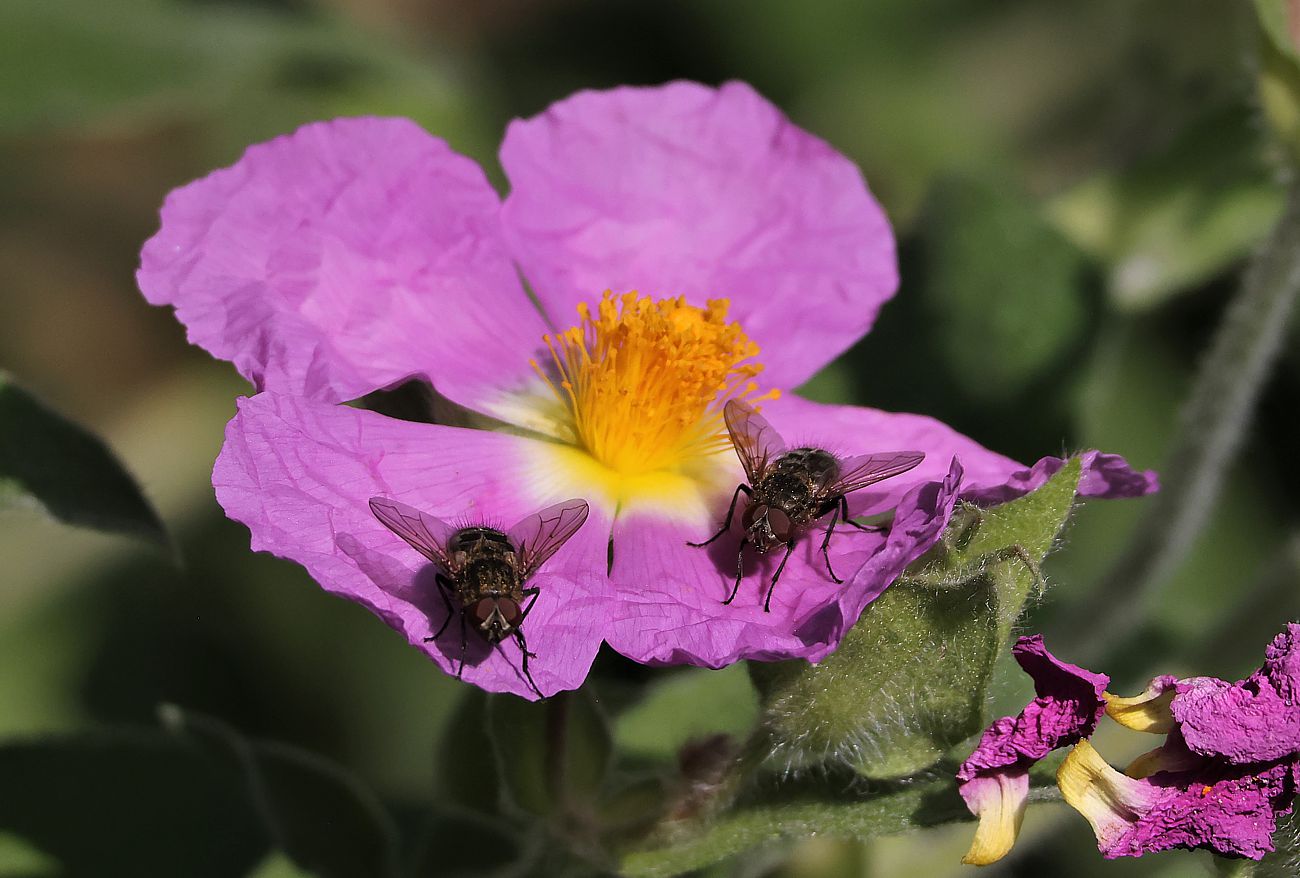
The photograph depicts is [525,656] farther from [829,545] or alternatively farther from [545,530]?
[829,545]

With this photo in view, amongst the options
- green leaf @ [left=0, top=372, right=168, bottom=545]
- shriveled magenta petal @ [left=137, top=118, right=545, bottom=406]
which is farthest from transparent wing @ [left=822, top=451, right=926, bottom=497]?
green leaf @ [left=0, top=372, right=168, bottom=545]

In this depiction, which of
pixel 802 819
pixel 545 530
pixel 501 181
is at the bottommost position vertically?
pixel 802 819

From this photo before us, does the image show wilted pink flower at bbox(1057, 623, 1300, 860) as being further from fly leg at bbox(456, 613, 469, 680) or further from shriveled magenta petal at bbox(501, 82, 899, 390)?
shriveled magenta petal at bbox(501, 82, 899, 390)

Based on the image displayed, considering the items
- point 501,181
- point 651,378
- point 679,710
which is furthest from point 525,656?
point 501,181

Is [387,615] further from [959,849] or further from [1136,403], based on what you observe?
[1136,403]

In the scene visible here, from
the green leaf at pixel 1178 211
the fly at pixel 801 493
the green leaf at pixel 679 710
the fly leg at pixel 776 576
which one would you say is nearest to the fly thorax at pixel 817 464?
the fly at pixel 801 493
